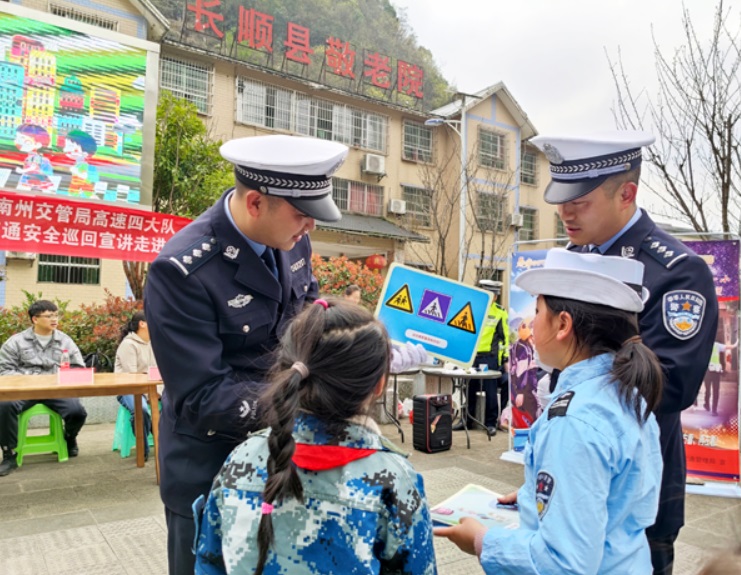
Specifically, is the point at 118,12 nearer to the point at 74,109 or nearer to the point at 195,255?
the point at 74,109

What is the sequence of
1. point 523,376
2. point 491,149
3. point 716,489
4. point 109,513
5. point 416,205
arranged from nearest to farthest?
point 109,513 < point 716,489 < point 523,376 < point 416,205 < point 491,149

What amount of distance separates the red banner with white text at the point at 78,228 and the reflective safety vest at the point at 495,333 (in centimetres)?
383

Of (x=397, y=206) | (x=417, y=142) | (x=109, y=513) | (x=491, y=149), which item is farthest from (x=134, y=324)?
(x=491, y=149)

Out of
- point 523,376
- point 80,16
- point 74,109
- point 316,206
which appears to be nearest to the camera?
Answer: point 316,206

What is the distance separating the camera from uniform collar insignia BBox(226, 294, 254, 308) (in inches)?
61.5

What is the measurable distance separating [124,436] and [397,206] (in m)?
13.6

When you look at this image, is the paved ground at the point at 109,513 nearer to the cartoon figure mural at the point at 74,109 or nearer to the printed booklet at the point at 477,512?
the printed booklet at the point at 477,512

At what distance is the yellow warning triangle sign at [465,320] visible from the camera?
374 cm


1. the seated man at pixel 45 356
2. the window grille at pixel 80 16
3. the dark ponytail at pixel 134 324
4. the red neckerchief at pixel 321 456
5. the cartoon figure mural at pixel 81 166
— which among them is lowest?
the seated man at pixel 45 356

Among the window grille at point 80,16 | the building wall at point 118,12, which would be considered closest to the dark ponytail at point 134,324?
the window grille at point 80,16

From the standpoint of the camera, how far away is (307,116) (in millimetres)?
17141

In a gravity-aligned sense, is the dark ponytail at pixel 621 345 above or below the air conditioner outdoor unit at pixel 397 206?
below

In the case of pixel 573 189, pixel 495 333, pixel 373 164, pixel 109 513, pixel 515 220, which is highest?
pixel 373 164

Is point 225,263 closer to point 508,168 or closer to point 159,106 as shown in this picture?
point 159,106
